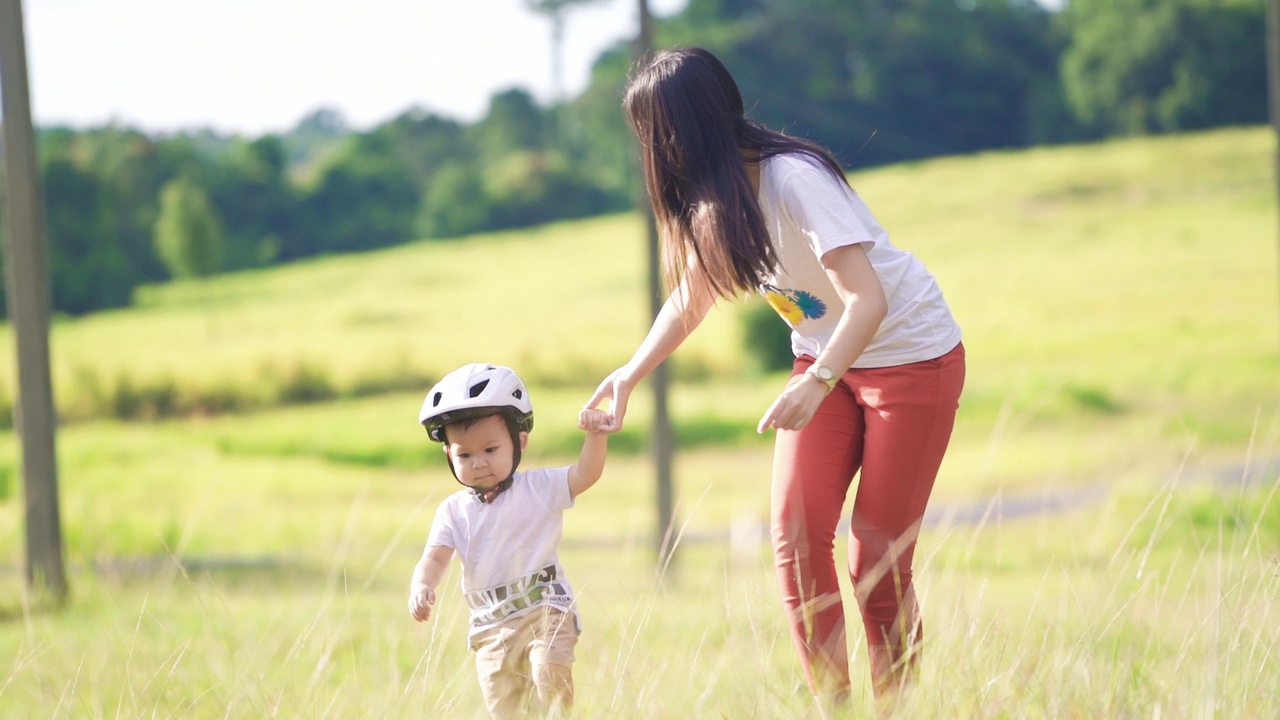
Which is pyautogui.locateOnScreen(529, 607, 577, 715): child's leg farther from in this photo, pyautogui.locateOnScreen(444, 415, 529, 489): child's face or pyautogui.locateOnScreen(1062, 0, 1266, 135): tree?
pyautogui.locateOnScreen(1062, 0, 1266, 135): tree

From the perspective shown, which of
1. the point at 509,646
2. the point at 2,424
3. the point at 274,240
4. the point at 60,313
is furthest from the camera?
the point at 274,240

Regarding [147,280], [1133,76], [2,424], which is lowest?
[2,424]

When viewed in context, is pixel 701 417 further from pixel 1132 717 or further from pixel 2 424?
pixel 1132 717

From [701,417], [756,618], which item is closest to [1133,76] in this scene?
[701,417]

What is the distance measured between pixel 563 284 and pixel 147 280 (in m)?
10.8

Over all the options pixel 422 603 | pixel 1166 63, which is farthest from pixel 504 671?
pixel 1166 63

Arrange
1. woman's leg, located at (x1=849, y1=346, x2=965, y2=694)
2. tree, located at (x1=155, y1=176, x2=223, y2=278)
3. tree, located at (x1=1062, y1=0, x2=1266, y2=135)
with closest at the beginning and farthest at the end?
woman's leg, located at (x1=849, y1=346, x2=965, y2=694)
tree, located at (x1=155, y1=176, x2=223, y2=278)
tree, located at (x1=1062, y1=0, x2=1266, y2=135)

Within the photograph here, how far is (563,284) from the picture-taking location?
33.5 meters

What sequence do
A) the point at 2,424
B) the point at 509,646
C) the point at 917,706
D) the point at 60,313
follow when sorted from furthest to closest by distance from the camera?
the point at 60,313
the point at 2,424
the point at 509,646
the point at 917,706

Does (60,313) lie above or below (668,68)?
below

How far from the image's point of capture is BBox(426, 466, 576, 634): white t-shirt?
9.72ft

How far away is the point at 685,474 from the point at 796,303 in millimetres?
14702

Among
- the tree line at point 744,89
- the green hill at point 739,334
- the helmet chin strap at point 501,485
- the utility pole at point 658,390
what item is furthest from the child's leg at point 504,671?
the tree line at point 744,89

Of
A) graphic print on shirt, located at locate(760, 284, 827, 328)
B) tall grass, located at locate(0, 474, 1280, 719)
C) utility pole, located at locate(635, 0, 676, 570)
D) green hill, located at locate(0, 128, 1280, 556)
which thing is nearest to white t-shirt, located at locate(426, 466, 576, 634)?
tall grass, located at locate(0, 474, 1280, 719)
